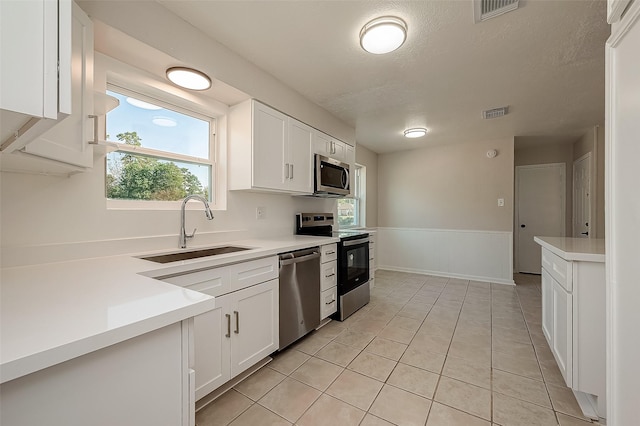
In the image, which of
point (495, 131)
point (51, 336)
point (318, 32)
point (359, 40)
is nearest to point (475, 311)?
point (495, 131)

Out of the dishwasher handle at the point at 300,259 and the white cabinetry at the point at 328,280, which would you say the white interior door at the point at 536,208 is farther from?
the dishwasher handle at the point at 300,259

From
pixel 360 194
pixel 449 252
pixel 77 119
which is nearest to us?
pixel 77 119

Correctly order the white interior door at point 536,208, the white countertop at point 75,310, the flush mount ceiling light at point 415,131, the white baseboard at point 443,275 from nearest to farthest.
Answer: the white countertop at point 75,310, the flush mount ceiling light at point 415,131, the white baseboard at point 443,275, the white interior door at point 536,208

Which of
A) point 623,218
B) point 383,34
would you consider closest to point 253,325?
point 623,218

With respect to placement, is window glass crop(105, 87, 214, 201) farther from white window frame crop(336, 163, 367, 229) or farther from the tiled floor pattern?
white window frame crop(336, 163, 367, 229)

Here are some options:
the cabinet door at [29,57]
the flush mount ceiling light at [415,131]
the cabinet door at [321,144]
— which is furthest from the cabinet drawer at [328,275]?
the flush mount ceiling light at [415,131]

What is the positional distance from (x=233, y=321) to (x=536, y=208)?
5723mm

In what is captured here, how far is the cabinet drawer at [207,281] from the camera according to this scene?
4.67ft

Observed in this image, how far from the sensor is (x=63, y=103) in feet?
2.14

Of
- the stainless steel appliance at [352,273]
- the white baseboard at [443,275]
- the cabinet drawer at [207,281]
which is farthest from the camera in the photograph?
the white baseboard at [443,275]

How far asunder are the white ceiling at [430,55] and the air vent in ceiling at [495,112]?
0.12 m

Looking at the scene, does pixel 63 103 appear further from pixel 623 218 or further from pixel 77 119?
pixel 623 218

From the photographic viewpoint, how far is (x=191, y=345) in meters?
0.83

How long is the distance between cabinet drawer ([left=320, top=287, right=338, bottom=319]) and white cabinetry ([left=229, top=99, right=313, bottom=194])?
109 centimetres
